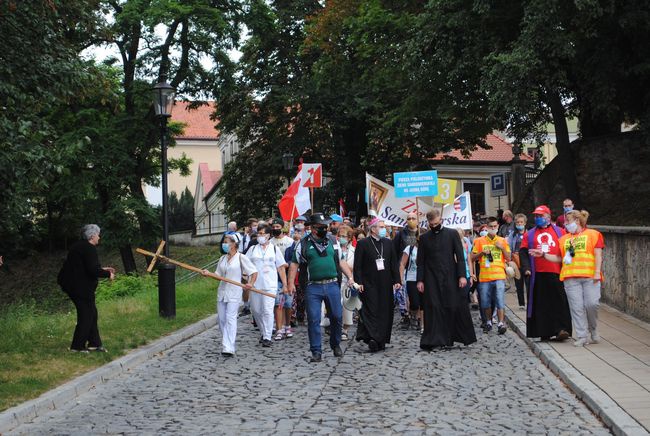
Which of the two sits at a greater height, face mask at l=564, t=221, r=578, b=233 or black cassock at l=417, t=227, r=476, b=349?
face mask at l=564, t=221, r=578, b=233

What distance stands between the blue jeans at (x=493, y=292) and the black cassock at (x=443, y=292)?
1869mm

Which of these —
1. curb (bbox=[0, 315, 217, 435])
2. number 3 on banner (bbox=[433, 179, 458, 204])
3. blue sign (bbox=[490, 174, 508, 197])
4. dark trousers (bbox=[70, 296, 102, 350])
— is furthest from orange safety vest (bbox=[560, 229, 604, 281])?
blue sign (bbox=[490, 174, 508, 197])

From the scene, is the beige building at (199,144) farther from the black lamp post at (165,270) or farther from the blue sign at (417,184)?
the black lamp post at (165,270)

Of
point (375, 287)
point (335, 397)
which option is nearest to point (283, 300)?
point (375, 287)

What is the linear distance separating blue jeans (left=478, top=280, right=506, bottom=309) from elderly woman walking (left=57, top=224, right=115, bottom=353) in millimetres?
6106

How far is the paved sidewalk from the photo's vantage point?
807 centimetres

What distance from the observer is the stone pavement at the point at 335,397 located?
767 centimetres

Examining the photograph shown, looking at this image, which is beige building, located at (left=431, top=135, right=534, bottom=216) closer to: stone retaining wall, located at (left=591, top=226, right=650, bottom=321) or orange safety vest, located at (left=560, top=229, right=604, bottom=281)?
stone retaining wall, located at (left=591, top=226, right=650, bottom=321)

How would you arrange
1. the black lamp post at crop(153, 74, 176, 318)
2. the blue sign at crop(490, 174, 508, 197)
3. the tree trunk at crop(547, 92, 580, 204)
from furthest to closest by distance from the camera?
the blue sign at crop(490, 174, 508, 197), the tree trunk at crop(547, 92, 580, 204), the black lamp post at crop(153, 74, 176, 318)

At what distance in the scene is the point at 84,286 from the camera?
12.1 meters

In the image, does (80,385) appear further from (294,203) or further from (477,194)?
(477,194)

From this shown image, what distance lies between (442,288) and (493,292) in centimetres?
232

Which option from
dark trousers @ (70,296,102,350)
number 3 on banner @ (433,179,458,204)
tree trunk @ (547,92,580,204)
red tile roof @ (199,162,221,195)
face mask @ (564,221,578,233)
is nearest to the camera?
dark trousers @ (70,296,102,350)

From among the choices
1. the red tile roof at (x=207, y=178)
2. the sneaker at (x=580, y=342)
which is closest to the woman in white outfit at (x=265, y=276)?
the sneaker at (x=580, y=342)
